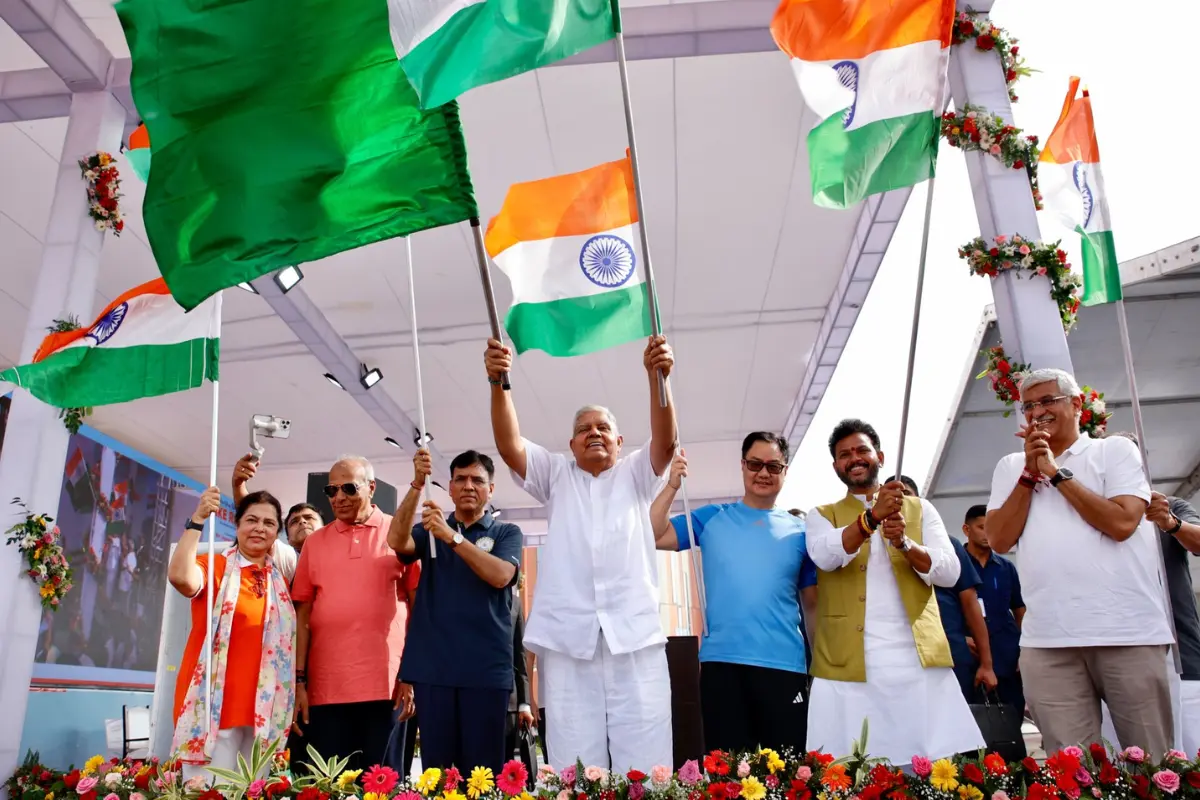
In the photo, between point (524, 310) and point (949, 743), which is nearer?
point (949, 743)

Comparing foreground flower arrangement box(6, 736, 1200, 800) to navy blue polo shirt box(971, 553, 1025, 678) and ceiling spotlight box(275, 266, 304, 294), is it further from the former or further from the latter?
ceiling spotlight box(275, 266, 304, 294)

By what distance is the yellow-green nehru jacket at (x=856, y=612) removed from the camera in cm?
285

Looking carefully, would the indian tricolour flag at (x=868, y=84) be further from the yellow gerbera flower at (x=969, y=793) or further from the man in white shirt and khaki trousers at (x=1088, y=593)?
the yellow gerbera flower at (x=969, y=793)

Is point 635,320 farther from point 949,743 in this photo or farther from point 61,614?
point 61,614

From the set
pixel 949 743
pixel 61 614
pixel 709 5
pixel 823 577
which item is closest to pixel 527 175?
pixel 709 5

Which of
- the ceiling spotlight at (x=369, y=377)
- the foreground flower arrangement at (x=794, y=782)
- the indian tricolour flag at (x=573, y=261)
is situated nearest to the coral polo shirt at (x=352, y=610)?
the foreground flower arrangement at (x=794, y=782)

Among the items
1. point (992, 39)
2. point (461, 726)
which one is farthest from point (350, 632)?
point (992, 39)

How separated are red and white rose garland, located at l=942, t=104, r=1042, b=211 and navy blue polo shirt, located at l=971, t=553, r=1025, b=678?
170 cm

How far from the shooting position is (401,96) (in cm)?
270

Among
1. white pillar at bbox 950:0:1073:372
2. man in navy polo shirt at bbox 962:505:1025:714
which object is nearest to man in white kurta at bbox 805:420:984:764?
man in navy polo shirt at bbox 962:505:1025:714

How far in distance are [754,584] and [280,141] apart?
2.04 metres

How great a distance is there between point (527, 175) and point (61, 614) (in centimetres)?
629

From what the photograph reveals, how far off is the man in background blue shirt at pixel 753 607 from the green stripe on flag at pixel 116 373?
6.61ft

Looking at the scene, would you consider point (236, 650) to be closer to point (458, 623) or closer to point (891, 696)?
point (458, 623)
